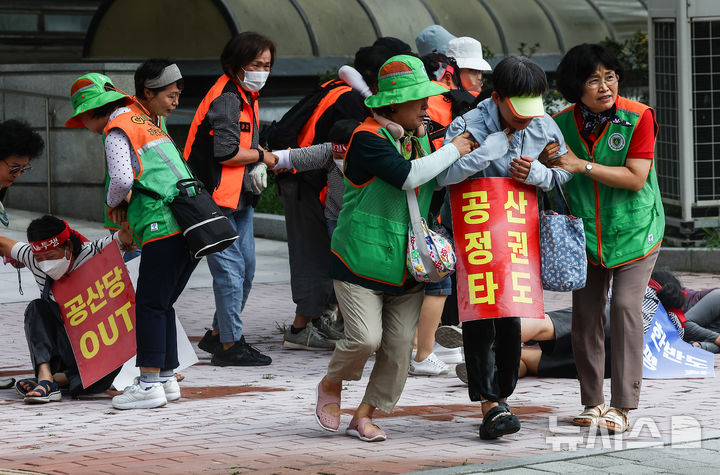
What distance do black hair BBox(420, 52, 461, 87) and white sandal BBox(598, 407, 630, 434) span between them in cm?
273

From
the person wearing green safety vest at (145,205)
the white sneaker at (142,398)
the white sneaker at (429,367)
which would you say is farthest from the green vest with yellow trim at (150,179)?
the white sneaker at (429,367)

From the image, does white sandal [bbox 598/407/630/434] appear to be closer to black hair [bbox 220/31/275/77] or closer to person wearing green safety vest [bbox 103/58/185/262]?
person wearing green safety vest [bbox 103/58/185/262]

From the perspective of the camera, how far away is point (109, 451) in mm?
5520

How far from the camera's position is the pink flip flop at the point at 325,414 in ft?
18.9

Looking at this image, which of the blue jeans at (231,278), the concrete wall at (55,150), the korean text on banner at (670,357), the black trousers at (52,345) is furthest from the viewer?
the concrete wall at (55,150)

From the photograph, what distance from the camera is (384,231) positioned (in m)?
5.52

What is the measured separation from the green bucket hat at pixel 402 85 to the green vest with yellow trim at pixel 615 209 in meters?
0.79

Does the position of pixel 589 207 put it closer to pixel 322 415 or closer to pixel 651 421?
pixel 651 421

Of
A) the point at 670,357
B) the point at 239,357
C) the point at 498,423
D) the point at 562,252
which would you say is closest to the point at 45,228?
the point at 239,357

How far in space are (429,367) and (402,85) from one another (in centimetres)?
233

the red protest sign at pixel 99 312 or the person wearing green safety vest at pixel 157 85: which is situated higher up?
the person wearing green safety vest at pixel 157 85

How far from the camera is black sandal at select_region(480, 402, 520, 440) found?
5.54 meters

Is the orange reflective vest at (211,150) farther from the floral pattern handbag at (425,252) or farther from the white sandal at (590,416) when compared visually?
the white sandal at (590,416)

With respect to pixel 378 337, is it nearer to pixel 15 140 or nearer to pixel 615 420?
pixel 615 420
